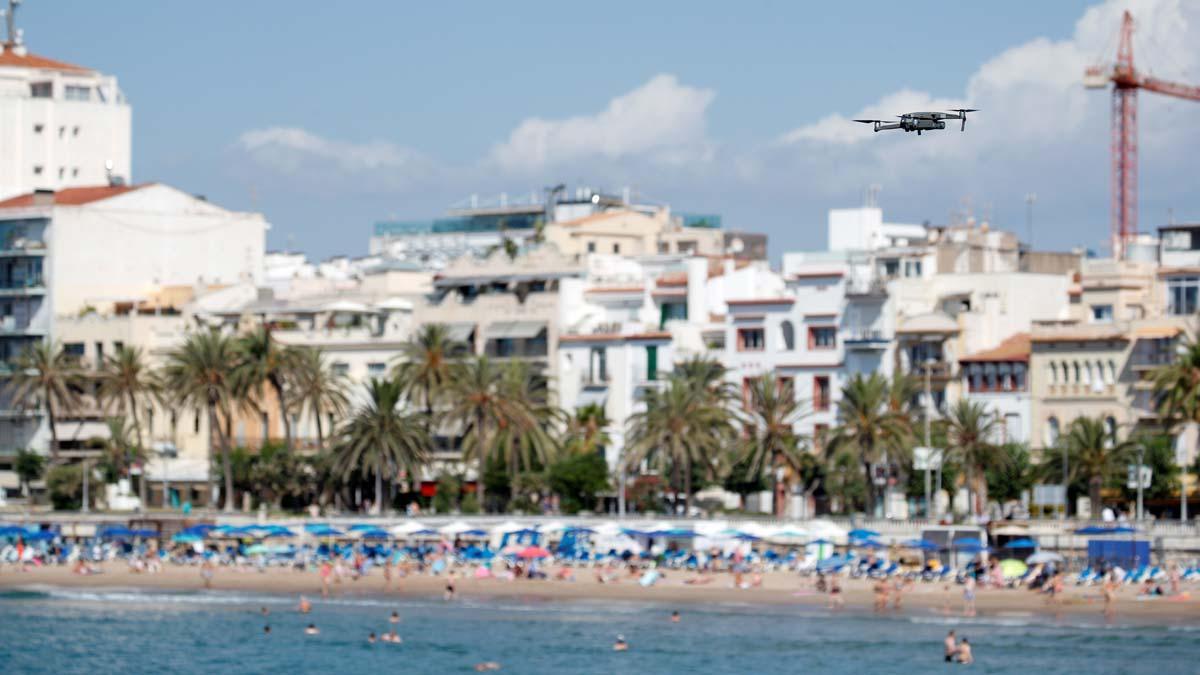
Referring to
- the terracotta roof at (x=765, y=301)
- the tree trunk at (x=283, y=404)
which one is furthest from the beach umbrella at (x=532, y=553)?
the tree trunk at (x=283, y=404)

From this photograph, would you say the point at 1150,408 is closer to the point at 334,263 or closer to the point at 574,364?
the point at 574,364

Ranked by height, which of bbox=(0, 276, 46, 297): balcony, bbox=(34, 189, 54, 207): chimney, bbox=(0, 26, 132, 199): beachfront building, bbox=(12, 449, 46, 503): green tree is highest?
bbox=(0, 26, 132, 199): beachfront building

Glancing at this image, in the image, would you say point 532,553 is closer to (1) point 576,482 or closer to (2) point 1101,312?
(1) point 576,482

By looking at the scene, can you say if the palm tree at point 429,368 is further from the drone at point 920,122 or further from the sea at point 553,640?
the drone at point 920,122

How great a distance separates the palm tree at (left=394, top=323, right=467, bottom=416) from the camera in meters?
119

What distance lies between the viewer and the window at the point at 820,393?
119750mm

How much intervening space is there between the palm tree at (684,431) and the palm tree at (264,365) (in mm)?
20176

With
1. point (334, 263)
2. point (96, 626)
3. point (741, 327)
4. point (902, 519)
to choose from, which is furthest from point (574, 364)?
point (334, 263)

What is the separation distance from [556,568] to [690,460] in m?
9.50

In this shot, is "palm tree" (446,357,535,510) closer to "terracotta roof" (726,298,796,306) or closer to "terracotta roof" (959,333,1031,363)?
"terracotta roof" (726,298,796,306)

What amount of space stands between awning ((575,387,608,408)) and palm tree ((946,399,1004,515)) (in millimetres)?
23492

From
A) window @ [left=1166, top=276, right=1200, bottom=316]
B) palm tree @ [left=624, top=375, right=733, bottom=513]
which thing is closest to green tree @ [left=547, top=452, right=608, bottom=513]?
palm tree @ [left=624, top=375, right=733, bottom=513]

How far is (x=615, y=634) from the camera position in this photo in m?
91.4

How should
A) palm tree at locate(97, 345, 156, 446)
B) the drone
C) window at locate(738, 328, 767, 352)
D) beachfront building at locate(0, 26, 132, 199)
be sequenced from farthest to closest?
beachfront building at locate(0, 26, 132, 199) < palm tree at locate(97, 345, 156, 446) < window at locate(738, 328, 767, 352) < the drone
